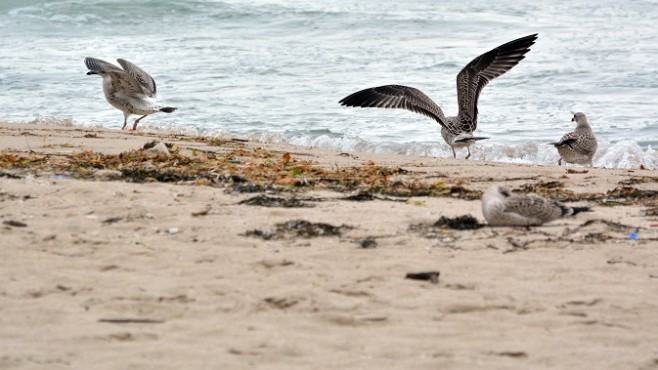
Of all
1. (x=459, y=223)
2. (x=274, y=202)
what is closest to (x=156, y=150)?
(x=274, y=202)

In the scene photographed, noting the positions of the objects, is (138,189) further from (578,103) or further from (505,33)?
(505,33)

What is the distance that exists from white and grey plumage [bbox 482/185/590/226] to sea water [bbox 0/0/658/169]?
595 centimetres

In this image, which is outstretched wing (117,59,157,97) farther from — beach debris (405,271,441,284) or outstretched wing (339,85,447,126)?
beach debris (405,271,441,284)

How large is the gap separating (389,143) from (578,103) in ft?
12.7

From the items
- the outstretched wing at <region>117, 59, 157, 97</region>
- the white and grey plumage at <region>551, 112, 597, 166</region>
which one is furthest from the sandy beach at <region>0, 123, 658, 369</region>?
the outstretched wing at <region>117, 59, 157, 97</region>

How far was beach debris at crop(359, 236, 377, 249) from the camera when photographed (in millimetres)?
4664

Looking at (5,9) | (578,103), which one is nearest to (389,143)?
(578,103)

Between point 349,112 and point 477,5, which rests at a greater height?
point 477,5

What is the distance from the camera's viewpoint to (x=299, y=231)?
16.2 feet

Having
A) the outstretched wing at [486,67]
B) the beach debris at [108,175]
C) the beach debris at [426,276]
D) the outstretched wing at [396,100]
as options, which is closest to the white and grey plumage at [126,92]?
the outstretched wing at [396,100]

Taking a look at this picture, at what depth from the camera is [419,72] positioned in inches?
691

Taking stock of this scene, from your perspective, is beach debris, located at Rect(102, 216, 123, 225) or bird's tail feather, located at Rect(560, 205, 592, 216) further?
bird's tail feather, located at Rect(560, 205, 592, 216)

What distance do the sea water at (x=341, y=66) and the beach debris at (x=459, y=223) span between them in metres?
6.10

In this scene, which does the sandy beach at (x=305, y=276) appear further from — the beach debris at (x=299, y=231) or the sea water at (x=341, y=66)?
the sea water at (x=341, y=66)
